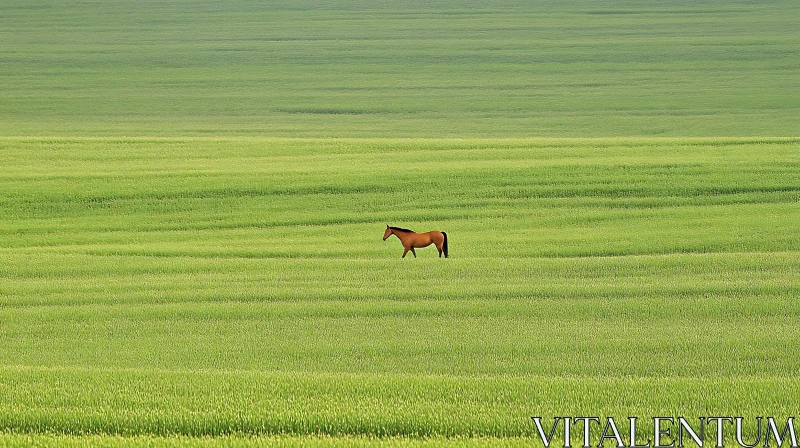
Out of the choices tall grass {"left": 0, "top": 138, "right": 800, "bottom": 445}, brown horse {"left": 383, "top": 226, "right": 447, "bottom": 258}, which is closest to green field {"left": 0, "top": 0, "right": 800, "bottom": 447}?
tall grass {"left": 0, "top": 138, "right": 800, "bottom": 445}

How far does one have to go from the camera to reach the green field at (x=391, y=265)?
18.1ft

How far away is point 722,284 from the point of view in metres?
9.43

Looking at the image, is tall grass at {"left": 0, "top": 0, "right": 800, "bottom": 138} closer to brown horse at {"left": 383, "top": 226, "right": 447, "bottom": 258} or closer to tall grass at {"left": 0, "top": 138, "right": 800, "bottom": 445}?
tall grass at {"left": 0, "top": 138, "right": 800, "bottom": 445}

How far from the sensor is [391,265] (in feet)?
35.3

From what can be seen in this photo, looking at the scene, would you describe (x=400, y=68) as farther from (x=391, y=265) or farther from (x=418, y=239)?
(x=391, y=265)

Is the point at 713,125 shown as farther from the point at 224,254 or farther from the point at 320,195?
the point at 224,254

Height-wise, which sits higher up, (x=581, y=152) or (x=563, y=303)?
(x=581, y=152)

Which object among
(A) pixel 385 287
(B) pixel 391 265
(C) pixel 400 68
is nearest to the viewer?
(A) pixel 385 287

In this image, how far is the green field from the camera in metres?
5.52

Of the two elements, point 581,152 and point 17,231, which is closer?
point 17,231

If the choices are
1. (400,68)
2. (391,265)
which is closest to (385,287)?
(391,265)

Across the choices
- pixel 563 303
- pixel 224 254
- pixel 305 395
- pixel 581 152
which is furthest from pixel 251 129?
pixel 305 395

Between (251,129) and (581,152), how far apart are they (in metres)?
11.3

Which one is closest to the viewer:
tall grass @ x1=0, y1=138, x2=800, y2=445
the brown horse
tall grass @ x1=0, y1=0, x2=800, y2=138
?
tall grass @ x1=0, y1=138, x2=800, y2=445
